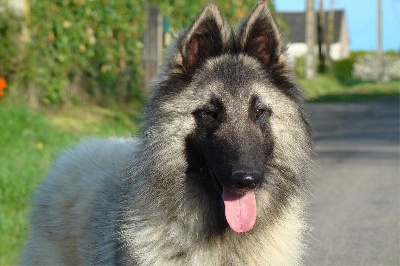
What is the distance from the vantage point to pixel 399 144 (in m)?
14.8

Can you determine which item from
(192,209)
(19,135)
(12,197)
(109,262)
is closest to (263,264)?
(192,209)

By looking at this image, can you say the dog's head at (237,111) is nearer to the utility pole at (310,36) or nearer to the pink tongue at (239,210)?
the pink tongue at (239,210)

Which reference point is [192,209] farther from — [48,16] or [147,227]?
[48,16]

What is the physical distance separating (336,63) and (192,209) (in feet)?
212

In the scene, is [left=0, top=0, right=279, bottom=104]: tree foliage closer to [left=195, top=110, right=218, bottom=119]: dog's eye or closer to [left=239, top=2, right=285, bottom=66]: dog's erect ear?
[left=239, top=2, right=285, bottom=66]: dog's erect ear

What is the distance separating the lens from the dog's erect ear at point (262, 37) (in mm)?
4734

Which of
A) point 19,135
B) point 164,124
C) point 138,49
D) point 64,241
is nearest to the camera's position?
point 164,124

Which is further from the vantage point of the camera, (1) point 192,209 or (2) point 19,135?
(2) point 19,135

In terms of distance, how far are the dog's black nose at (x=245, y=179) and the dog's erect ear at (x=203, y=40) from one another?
0.77 m

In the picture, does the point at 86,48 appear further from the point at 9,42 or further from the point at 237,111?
the point at 237,111

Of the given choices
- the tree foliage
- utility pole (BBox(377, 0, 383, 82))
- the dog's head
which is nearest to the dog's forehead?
the dog's head

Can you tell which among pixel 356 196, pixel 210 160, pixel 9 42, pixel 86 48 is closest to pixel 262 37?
pixel 210 160

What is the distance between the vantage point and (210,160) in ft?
14.7

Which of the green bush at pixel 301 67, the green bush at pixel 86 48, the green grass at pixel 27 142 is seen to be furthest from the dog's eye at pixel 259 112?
the green bush at pixel 301 67
